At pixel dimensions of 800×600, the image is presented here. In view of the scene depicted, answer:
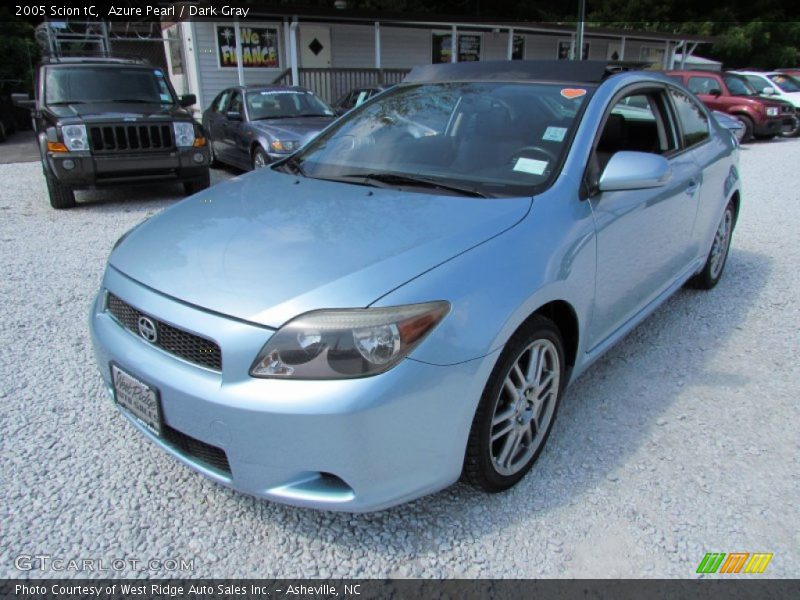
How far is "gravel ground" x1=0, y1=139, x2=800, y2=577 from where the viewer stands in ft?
6.86

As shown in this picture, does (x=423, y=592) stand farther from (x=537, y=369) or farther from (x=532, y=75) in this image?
(x=532, y=75)

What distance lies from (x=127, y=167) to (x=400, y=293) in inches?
253

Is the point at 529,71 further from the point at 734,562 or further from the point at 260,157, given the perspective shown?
the point at 260,157

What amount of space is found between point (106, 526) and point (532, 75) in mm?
2894

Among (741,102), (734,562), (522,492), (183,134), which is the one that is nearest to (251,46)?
(183,134)

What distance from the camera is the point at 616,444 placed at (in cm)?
271

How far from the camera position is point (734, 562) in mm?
2076

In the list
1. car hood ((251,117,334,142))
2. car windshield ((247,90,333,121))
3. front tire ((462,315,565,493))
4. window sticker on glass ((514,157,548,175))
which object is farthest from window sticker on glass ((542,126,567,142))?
car windshield ((247,90,333,121))

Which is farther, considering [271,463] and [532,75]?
[532,75]

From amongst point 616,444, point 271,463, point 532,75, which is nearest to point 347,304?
point 271,463

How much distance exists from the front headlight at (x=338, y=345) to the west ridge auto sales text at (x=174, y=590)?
0.75 metres

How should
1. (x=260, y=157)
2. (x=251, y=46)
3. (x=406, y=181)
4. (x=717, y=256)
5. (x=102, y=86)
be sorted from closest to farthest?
(x=406, y=181) → (x=717, y=256) → (x=102, y=86) → (x=260, y=157) → (x=251, y=46)

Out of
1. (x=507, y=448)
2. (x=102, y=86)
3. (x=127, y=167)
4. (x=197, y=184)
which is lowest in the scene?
(x=197, y=184)

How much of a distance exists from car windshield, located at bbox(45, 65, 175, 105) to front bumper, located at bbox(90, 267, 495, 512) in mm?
7037
